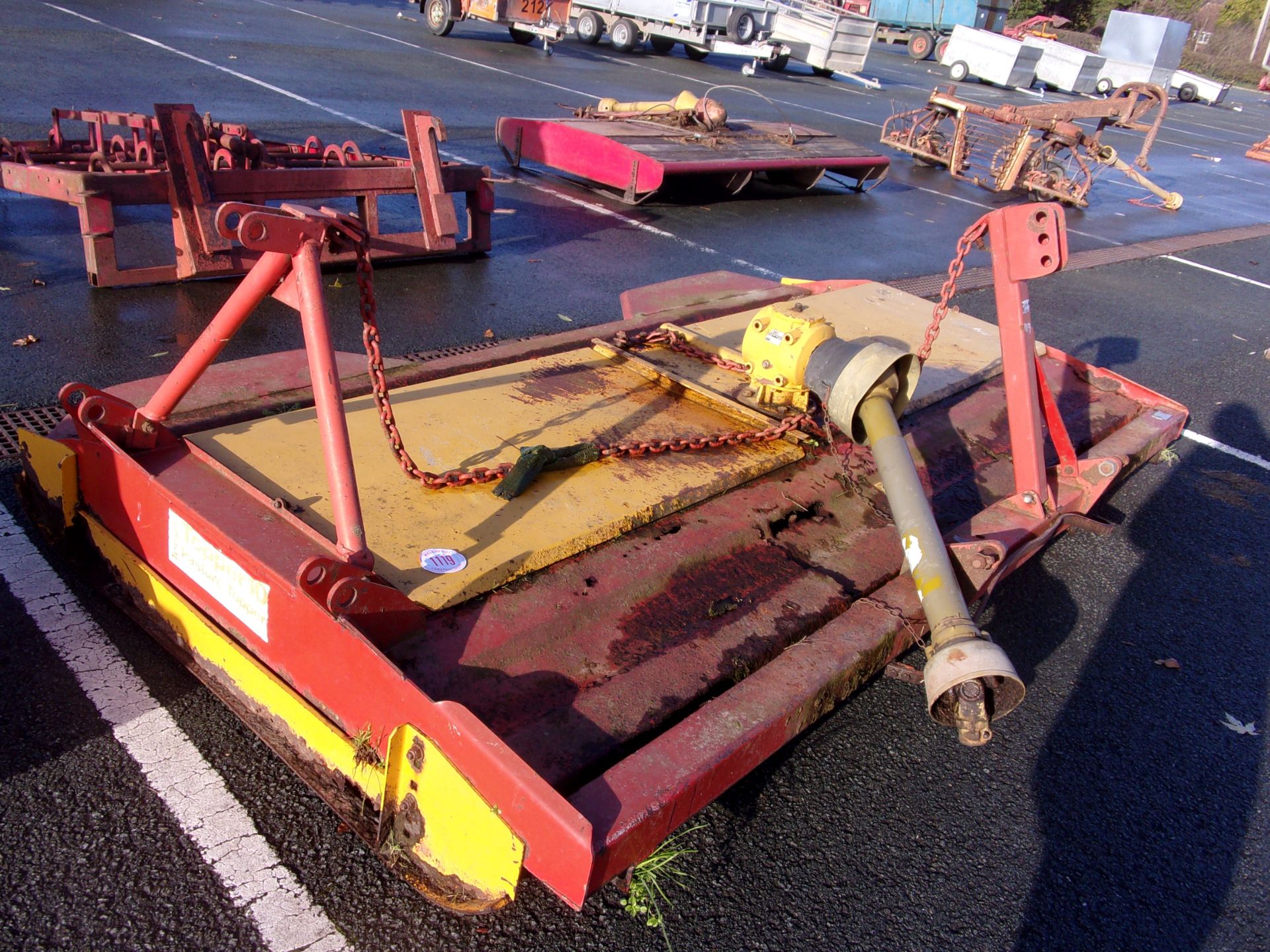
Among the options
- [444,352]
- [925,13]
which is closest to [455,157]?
[444,352]

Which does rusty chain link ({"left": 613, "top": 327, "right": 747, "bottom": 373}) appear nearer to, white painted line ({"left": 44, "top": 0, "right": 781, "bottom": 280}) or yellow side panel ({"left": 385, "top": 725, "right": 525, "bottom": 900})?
yellow side panel ({"left": 385, "top": 725, "right": 525, "bottom": 900})

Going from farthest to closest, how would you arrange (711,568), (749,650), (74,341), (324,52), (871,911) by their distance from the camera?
(324,52)
(74,341)
(711,568)
(749,650)
(871,911)

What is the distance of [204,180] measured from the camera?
15.3 feet

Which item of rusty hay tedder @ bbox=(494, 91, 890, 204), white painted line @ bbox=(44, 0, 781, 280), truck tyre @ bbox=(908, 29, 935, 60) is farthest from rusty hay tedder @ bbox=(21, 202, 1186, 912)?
truck tyre @ bbox=(908, 29, 935, 60)

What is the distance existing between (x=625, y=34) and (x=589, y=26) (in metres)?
0.85

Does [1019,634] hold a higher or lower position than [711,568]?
lower

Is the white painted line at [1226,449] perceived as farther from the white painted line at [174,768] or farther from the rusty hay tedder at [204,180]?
the white painted line at [174,768]

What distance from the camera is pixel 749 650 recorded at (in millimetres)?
2473

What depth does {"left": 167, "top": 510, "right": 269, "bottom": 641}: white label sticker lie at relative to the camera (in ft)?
7.14

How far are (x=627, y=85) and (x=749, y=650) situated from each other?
1429 cm

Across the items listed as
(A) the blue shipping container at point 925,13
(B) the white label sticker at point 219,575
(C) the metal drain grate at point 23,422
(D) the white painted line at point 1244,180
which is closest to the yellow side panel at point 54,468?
(B) the white label sticker at point 219,575

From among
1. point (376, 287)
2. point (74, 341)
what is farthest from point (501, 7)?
point (74, 341)

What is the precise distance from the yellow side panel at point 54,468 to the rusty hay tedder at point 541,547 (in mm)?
10

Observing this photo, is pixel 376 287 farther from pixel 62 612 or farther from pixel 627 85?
pixel 627 85
